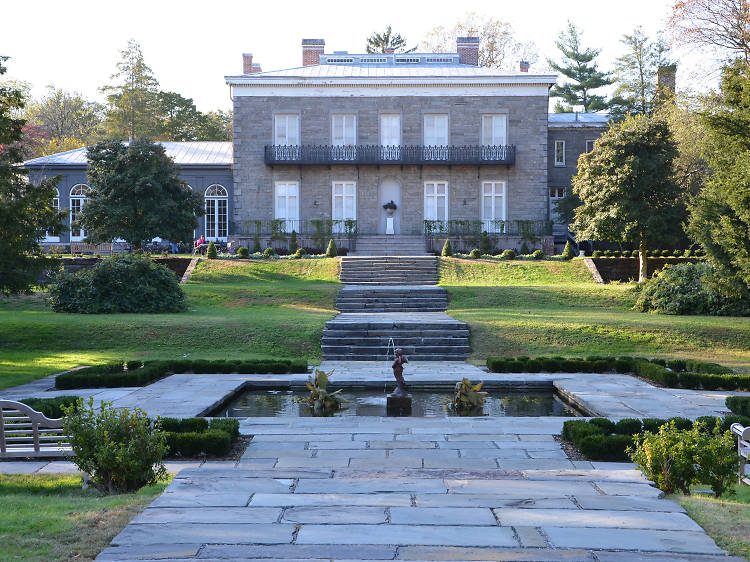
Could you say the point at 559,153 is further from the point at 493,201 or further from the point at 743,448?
the point at 743,448

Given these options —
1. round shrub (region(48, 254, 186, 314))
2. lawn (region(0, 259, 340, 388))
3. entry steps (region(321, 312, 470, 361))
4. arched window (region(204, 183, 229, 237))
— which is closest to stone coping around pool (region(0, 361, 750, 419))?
entry steps (region(321, 312, 470, 361))

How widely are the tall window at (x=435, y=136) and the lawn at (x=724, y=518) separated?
2825cm

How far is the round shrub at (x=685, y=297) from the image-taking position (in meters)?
19.2

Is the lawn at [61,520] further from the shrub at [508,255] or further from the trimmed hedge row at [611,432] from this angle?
the shrub at [508,255]

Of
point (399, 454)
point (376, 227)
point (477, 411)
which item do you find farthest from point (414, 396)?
point (376, 227)

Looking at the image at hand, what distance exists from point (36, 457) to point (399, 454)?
3.42 meters

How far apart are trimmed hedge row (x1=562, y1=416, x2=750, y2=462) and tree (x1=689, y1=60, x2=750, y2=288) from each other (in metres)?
7.46

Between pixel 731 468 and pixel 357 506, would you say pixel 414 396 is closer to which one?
pixel 731 468

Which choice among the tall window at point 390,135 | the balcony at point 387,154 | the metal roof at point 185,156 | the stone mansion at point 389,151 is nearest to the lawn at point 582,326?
the stone mansion at point 389,151

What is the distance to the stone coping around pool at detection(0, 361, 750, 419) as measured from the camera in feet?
31.2

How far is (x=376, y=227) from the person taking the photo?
109 ft

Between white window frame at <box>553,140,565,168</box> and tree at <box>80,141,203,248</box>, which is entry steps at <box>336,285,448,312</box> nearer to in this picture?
tree at <box>80,141,203,248</box>

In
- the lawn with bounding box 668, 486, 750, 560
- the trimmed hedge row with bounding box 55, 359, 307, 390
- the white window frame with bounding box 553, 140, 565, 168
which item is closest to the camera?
the lawn with bounding box 668, 486, 750, 560

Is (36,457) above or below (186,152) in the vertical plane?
A: below
